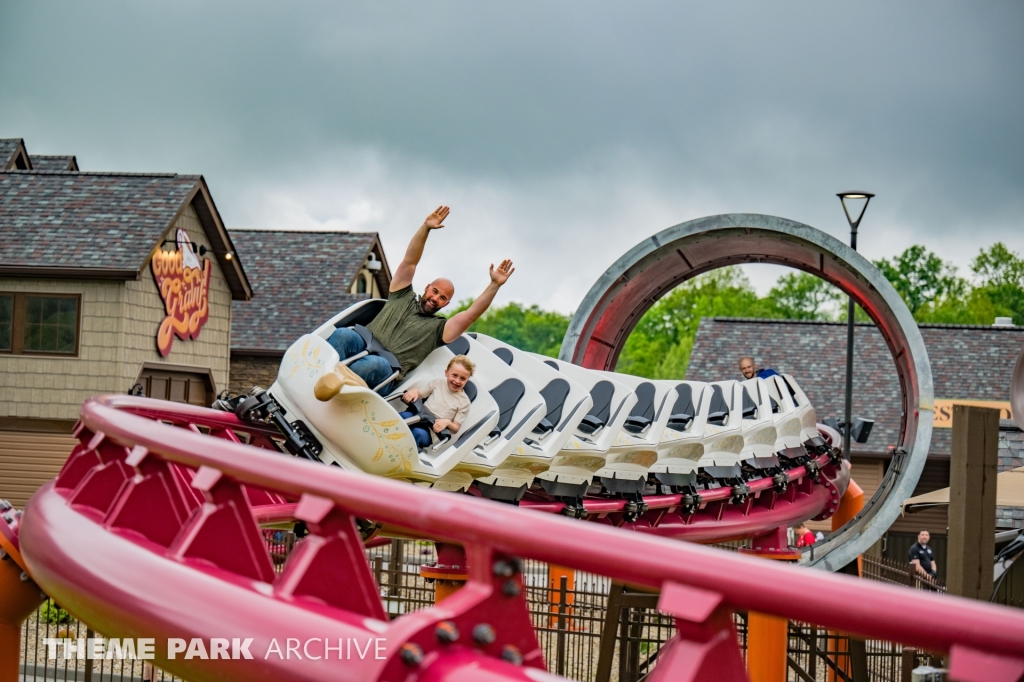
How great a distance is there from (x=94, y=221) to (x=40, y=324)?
6.22 feet

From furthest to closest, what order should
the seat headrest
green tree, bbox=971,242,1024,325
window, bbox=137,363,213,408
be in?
green tree, bbox=971,242,1024,325 < window, bbox=137,363,213,408 < the seat headrest

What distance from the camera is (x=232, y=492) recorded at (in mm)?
2404

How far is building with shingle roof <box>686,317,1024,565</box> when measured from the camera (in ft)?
72.9

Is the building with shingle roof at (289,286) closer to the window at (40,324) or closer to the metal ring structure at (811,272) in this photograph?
the window at (40,324)

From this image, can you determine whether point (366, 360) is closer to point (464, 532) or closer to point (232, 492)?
point (232, 492)

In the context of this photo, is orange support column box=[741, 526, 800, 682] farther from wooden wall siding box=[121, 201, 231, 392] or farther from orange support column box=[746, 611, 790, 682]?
wooden wall siding box=[121, 201, 231, 392]

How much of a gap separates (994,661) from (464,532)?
80cm

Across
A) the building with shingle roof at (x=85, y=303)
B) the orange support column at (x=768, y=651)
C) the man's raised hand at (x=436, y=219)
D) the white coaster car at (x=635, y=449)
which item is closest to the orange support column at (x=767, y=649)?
the orange support column at (x=768, y=651)

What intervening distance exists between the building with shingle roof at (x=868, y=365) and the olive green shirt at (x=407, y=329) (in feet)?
57.5

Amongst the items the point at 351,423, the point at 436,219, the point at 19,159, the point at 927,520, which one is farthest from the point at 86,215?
the point at 927,520

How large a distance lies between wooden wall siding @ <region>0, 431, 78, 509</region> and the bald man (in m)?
11.2

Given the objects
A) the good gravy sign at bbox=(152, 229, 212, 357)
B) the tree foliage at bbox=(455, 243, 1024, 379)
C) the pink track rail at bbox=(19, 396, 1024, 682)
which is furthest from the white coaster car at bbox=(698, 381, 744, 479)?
the tree foliage at bbox=(455, 243, 1024, 379)

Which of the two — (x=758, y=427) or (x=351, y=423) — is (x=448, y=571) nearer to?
(x=351, y=423)

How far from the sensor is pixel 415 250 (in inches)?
234
